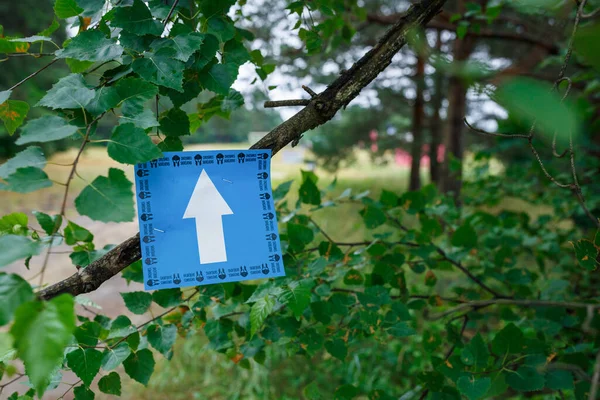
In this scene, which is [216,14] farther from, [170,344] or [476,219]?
[476,219]

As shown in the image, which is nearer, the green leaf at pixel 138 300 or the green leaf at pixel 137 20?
the green leaf at pixel 137 20

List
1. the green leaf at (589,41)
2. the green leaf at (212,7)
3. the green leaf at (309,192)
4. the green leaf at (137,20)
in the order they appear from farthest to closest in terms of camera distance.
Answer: the green leaf at (309,192) → the green leaf at (212,7) → the green leaf at (137,20) → the green leaf at (589,41)

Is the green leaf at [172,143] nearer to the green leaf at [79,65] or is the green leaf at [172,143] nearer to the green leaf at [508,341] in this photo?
the green leaf at [79,65]

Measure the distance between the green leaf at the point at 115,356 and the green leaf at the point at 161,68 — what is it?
0.41m

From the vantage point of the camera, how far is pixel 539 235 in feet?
6.71

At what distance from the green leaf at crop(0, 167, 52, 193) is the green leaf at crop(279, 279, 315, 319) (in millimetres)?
357

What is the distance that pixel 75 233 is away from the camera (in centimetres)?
64

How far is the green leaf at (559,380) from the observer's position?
0.86 meters

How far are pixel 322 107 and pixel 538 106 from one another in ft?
1.76

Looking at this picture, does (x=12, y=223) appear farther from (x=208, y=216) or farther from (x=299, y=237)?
(x=299, y=237)

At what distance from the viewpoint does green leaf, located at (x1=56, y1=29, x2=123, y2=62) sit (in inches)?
22.1

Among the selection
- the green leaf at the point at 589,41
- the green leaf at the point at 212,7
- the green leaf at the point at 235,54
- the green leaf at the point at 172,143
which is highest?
the green leaf at the point at 212,7

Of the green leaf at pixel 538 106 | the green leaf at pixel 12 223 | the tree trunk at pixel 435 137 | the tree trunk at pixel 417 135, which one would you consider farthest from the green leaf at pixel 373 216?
the tree trunk at pixel 435 137

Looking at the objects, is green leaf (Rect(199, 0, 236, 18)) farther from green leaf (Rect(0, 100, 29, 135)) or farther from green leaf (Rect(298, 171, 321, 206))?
green leaf (Rect(298, 171, 321, 206))
